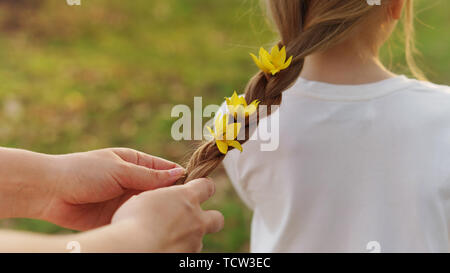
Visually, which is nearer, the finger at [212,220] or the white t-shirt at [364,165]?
the finger at [212,220]

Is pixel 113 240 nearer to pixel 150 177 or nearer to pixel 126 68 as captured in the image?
pixel 150 177

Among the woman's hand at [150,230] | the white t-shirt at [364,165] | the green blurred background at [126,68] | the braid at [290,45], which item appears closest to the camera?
the woman's hand at [150,230]

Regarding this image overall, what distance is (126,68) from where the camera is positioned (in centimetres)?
314

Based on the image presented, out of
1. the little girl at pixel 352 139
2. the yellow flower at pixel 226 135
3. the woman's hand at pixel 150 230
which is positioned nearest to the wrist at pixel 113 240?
the woman's hand at pixel 150 230

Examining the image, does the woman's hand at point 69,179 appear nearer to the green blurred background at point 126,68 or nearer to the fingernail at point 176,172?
the fingernail at point 176,172

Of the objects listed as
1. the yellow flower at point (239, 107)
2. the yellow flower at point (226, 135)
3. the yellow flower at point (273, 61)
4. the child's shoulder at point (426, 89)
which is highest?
the yellow flower at point (273, 61)

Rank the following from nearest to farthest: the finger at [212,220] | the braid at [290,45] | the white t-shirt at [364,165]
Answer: the finger at [212,220]
the braid at [290,45]
the white t-shirt at [364,165]

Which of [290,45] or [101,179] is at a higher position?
[290,45]

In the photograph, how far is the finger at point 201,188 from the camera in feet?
2.84

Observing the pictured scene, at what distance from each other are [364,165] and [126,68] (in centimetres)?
233

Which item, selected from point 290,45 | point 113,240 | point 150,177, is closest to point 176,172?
point 150,177
